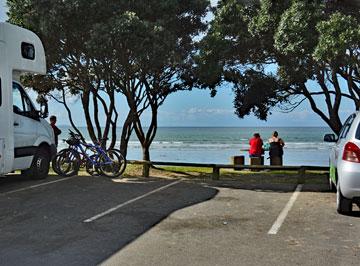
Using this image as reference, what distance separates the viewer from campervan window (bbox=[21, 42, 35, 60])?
11112mm

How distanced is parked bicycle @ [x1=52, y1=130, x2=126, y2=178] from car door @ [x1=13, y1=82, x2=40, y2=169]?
5.42ft

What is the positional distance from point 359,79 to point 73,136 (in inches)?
376

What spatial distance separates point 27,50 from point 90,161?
3.62 m

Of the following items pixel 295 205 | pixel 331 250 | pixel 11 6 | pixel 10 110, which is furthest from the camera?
pixel 11 6

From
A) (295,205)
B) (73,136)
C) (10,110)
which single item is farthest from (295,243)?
(73,136)

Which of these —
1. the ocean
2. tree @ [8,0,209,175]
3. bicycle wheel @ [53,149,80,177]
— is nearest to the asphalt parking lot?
bicycle wheel @ [53,149,80,177]

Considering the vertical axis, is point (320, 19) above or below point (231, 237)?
above

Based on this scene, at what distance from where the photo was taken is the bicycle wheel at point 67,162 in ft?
43.4

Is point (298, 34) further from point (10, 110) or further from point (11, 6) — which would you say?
point (11, 6)

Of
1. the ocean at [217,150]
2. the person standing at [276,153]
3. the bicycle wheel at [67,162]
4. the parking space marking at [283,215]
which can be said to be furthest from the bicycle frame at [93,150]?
the ocean at [217,150]

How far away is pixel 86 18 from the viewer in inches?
599

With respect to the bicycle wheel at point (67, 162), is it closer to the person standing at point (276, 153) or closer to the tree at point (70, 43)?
the tree at point (70, 43)

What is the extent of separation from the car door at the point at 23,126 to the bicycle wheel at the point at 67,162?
1.54 metres

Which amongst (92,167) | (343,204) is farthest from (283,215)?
(92,167)
